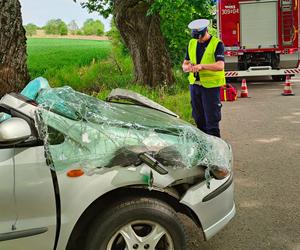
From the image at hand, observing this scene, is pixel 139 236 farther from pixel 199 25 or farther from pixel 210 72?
pixel 199 25

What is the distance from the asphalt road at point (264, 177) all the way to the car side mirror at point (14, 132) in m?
1.80

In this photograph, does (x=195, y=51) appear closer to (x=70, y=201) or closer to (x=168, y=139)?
(x=168, y=139)

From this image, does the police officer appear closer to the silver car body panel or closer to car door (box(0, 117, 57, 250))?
the silver car body panel

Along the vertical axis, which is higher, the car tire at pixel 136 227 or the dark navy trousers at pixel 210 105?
the dark navy trousers at pixel 210 105

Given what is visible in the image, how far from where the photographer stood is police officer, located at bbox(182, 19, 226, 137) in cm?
590

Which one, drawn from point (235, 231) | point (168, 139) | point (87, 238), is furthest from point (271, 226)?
point (87, 238)

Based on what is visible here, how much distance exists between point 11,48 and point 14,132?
186 inches

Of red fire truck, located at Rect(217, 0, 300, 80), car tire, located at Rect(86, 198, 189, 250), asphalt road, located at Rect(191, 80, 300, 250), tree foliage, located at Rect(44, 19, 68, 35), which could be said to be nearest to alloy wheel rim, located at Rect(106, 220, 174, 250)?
car tire, located at Rect(86, 198, 189, 250)

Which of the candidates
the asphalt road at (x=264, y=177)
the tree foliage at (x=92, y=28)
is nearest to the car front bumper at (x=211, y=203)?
the asphalt road at (x=264, y=177)

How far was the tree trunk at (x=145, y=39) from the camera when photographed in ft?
44.4

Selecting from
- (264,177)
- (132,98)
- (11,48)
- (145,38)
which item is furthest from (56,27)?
(132,98)

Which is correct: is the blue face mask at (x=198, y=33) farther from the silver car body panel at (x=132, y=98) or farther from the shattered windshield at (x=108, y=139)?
the shattered windshield at (x=108, y=139)

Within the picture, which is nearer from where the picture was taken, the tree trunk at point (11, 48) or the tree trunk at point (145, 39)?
the tree trunk at point (11, 48)

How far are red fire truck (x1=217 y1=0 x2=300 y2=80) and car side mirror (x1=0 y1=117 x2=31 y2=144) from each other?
41.6 feet
